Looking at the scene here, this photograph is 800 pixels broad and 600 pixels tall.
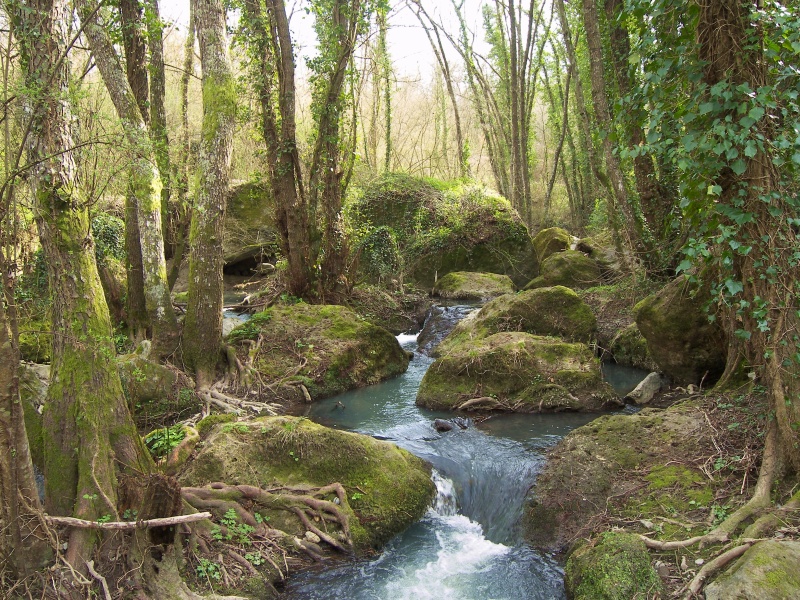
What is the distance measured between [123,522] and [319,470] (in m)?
2.01

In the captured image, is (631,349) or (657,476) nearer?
(657,476)

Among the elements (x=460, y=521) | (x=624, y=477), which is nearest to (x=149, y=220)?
(x=460, y=521)

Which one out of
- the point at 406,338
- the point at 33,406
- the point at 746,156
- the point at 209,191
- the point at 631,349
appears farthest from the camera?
the point at 406,338

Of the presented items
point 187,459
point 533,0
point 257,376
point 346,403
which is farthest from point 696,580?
point 533,0

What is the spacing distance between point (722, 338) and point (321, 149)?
8.53 meters

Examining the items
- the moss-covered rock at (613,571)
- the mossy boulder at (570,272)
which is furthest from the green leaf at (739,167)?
the mossy boulder at (570,272)

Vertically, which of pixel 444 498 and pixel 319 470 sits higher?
pixel 319 470

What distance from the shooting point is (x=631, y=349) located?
10.7 m

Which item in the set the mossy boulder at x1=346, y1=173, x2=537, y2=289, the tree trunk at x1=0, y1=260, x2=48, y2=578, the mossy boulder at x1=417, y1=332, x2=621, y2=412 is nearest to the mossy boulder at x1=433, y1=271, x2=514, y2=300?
the mossy boulder at x1=346, y1=173, x2=537, y2=289

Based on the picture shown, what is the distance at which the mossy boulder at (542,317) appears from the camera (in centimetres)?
1087

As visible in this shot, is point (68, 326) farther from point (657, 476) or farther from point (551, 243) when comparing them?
point (551, 243)

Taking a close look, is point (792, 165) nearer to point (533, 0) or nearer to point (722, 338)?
point (722, 338)

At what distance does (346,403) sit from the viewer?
9602 mm

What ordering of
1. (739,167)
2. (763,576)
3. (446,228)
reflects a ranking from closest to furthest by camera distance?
1. (763,576)
2. (739,167)
3. (446,228)
